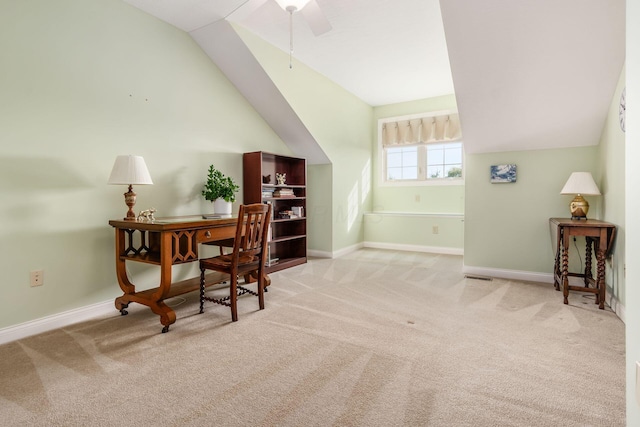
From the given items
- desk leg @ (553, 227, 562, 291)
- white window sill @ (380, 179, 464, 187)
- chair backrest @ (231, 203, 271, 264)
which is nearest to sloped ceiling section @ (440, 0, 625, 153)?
desk leg @ (553, 227, 562, 291)

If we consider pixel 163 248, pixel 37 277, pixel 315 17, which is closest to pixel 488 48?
pixel 315 17

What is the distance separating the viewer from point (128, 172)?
2.42 metres

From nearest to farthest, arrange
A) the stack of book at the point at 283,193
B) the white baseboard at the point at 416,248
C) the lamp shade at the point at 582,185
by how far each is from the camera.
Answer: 1. the lamp shade at the point at 582,185
2. the stack of book at the point at 283,193
3. the white baseboard at the point at 416,248

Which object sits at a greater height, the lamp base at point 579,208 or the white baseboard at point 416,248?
the lamp base at point 579,208

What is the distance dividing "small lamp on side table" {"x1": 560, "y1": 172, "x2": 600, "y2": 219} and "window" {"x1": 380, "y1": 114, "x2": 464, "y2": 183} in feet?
7.69

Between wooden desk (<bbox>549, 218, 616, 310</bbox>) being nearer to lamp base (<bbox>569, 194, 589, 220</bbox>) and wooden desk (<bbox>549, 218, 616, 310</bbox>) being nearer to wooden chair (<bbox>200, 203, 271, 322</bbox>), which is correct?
lamp base (<bbox>569, 194, 589, 220</bbox>)

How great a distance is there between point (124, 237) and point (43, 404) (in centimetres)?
138

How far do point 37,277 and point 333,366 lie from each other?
2.16 metres

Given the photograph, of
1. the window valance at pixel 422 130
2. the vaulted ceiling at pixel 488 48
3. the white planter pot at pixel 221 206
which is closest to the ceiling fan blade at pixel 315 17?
the vaulted ceiling at pixel 488 48

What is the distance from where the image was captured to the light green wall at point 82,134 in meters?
2.19

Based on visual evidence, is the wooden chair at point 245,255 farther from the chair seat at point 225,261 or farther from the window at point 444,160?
the window at point 444,160

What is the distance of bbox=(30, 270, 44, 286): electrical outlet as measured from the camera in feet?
7.47

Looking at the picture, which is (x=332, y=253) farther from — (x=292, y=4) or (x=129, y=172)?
(x=292, y=4)

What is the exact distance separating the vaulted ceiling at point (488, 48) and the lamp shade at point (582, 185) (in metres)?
0.52
